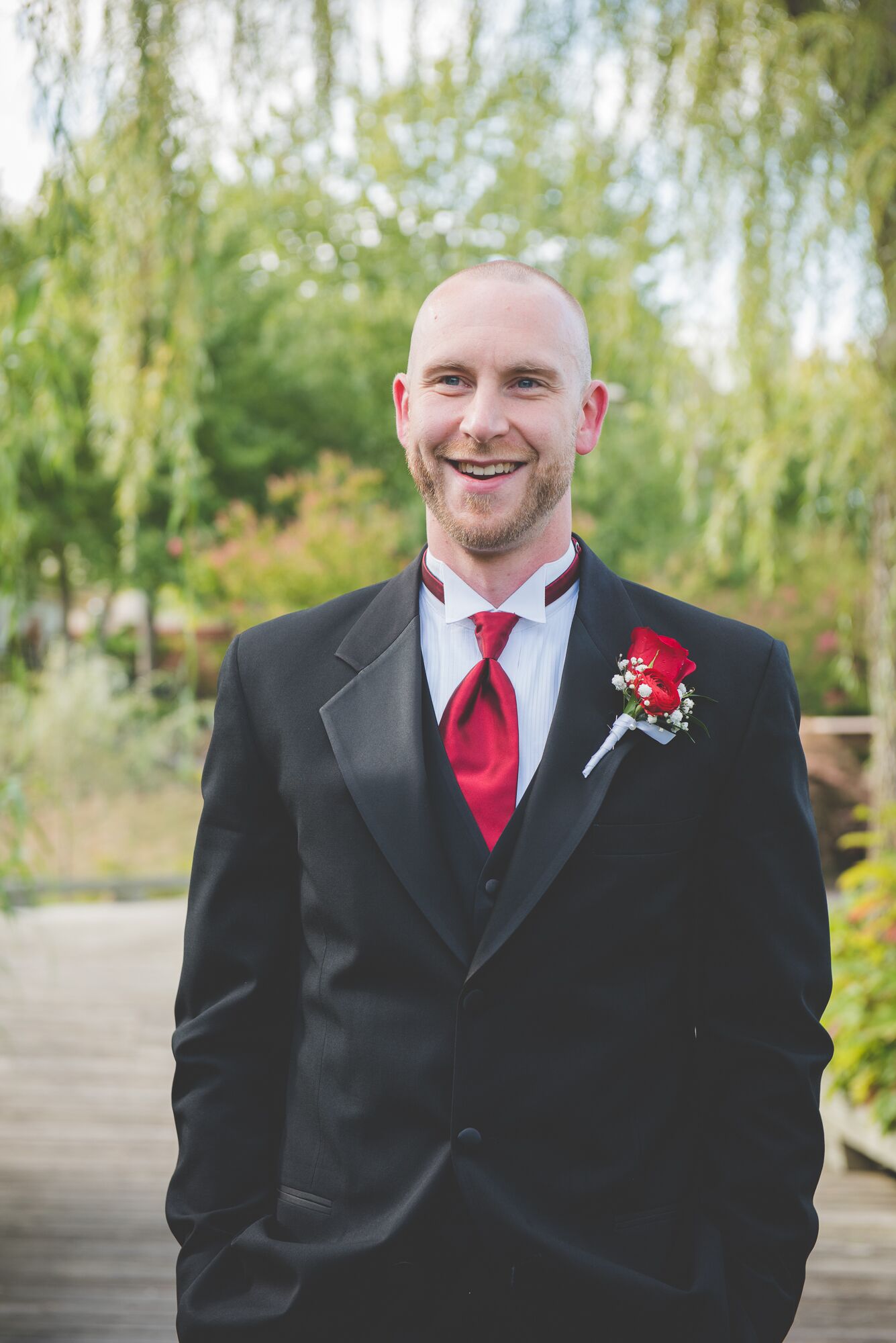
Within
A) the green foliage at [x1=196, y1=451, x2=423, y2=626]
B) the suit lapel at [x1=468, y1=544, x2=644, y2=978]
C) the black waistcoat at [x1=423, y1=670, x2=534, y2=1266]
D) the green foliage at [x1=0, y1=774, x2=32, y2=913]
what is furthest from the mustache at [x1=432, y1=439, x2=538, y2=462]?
the green foliage at [x1=196, y1=451, x2=423, y2=626]

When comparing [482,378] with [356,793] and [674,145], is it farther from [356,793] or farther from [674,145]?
[674,145]

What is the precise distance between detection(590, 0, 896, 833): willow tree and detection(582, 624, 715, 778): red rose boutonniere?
104 inches

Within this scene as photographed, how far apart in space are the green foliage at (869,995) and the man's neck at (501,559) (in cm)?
259

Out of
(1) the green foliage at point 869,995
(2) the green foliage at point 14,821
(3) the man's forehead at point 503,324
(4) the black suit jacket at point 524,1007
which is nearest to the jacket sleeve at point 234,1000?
(4) the black suit jacket at point 524,1007

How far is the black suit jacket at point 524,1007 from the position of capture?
1.39m

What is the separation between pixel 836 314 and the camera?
3.86 m

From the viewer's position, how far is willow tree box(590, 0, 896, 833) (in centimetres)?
374

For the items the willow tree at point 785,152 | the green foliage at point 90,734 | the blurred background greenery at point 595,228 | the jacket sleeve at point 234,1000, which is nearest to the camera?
the jacket sleeve at point 234,1000

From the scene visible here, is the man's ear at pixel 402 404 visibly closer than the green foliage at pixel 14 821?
Yes

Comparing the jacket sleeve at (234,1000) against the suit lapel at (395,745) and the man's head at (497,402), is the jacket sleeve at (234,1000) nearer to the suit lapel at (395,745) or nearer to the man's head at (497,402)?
the suit lapel at (395,745)

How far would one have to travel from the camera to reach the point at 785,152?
3.86 metres

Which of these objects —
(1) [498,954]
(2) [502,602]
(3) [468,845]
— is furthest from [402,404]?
(1) [498,954]

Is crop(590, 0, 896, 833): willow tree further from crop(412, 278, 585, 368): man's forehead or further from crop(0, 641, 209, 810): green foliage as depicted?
crop(0, 641, 209, 810): green foliage

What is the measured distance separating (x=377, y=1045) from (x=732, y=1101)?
43cm
